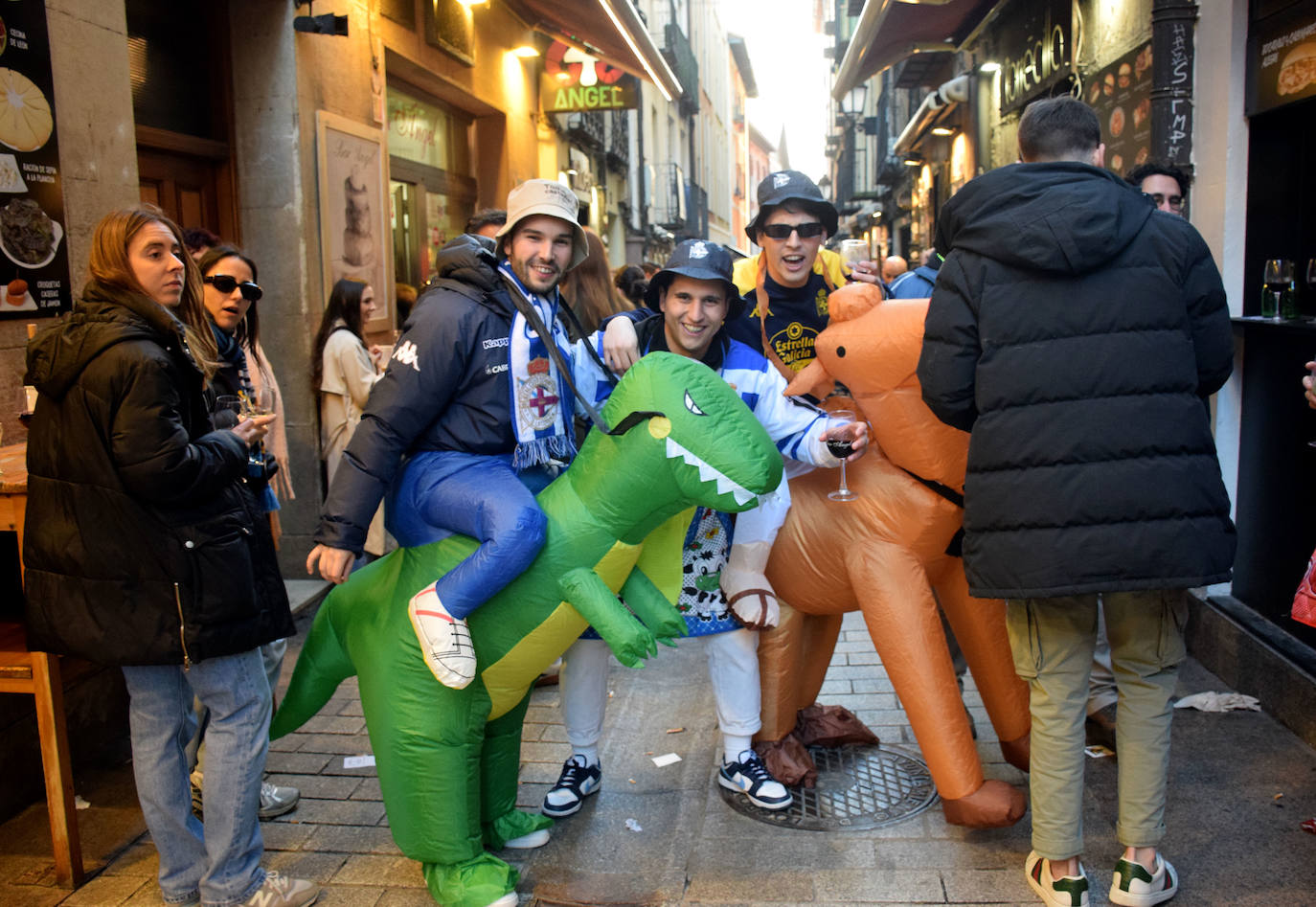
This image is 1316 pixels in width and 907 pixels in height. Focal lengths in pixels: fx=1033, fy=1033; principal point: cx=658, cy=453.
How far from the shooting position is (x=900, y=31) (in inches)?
384

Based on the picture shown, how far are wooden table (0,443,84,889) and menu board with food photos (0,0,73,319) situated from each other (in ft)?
3.76

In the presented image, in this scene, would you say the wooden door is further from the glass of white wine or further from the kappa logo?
the kappa logo

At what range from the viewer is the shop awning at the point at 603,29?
941 centimetres

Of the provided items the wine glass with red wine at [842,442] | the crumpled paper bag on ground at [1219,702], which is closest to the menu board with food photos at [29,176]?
the wine glass with red wine at [842,442]

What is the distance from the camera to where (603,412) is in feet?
9.35

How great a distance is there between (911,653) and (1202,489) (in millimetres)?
942

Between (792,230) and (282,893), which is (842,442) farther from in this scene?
(282,893)

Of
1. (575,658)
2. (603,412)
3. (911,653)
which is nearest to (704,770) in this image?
(575,658)

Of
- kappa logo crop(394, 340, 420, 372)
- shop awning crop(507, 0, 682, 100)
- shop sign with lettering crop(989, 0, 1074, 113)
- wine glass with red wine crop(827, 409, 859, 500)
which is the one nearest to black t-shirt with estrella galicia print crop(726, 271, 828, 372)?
wine glass with red wine crop(827, 409, 859, 500)

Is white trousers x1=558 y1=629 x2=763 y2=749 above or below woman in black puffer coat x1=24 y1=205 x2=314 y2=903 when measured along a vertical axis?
below

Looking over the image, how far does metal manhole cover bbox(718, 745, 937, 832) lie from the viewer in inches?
133

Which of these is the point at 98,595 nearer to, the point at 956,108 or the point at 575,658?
the point at 575,658

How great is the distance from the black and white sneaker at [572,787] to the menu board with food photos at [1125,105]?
402cm

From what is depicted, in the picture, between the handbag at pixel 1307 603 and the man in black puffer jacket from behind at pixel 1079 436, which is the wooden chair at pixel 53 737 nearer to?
the man in black puffer jacket from behind at pixel 1079 436
